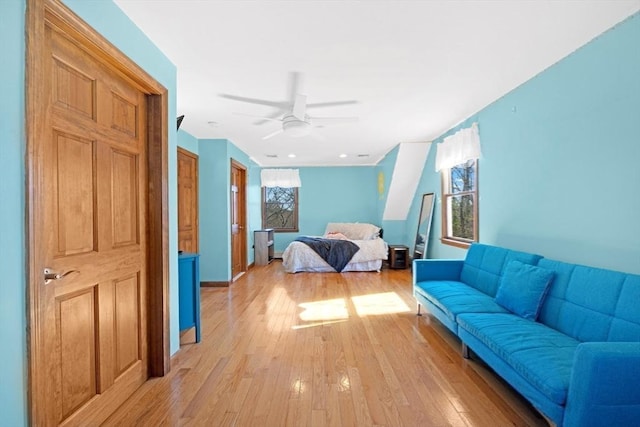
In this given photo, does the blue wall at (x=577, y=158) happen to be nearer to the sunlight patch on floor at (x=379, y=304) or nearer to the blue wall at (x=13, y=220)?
the sunlight patch on floor at (x=379, y=304)

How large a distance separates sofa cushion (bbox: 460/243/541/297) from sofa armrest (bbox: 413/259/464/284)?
0.25ft

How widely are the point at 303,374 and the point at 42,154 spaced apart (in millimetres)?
2055

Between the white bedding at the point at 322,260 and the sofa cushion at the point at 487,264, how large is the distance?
8.83ft

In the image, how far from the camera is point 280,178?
7879 mm

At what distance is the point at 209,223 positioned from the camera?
511 cm

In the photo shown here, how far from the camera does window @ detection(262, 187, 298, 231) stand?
323 inches

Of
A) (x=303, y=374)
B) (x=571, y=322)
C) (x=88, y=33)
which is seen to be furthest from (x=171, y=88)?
(x=571, y=322)

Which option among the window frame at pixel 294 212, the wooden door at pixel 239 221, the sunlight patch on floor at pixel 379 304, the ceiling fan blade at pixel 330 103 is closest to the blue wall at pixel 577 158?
the sunlight patch on floor at pixel 379 304

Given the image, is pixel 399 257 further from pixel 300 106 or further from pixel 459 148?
pixel 300 106

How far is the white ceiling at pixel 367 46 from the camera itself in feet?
6.23

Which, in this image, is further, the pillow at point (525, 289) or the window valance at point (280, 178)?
the window valance at point (280, 178)

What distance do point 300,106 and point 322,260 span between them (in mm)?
3742

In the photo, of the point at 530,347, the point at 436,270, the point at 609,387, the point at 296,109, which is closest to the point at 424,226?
the point at 436,270

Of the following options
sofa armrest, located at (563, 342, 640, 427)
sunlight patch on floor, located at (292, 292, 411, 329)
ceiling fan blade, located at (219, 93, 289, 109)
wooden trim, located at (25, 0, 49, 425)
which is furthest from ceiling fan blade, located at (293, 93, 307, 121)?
sofa armrest, located at (563, 342, 640, 427)
